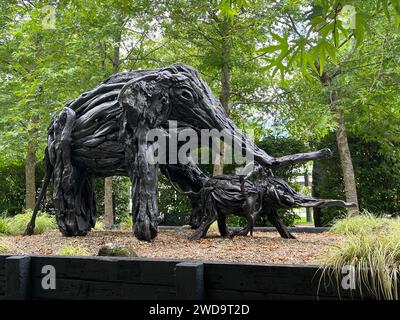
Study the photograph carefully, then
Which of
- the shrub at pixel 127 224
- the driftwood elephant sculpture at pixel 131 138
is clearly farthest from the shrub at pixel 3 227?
the shrub at pixel 127 224

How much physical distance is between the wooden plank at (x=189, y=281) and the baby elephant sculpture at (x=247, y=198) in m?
2.43

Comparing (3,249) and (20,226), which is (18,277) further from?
(20,226)

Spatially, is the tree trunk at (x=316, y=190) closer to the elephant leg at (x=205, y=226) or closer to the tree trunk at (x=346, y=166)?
the tree trunk at (x=346, y=166)

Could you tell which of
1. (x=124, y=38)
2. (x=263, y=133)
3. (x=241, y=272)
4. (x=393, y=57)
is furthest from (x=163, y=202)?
(x=241, y=272)

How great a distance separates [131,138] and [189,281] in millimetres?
2988

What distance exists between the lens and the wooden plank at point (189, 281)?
317cm

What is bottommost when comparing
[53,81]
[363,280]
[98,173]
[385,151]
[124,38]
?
[363,280]

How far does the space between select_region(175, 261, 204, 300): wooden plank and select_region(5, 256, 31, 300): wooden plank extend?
1.48m

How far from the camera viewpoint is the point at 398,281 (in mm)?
2777

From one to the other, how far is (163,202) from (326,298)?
9.09m

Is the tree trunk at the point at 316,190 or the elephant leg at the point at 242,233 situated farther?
the tree trunk at the point at 316,190

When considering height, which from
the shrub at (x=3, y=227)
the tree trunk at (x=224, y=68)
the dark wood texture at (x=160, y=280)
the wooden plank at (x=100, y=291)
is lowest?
the wooden plank at (x=100, y=291)

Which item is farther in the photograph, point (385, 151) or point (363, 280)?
point (385, 151)

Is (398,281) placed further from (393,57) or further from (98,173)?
(393,57)
